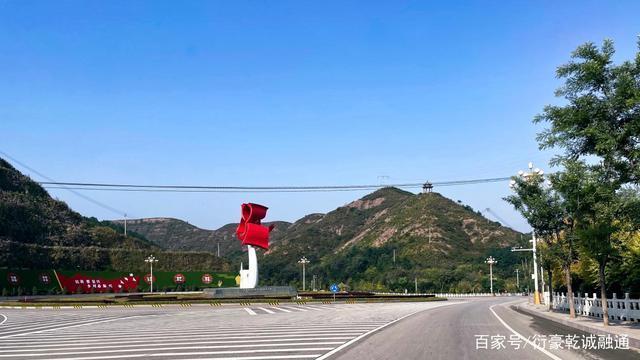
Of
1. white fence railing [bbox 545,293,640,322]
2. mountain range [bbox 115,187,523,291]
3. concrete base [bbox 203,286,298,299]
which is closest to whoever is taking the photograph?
white fence railing [bbox 545,293,640,322]

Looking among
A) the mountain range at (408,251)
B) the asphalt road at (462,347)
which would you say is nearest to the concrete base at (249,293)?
the mountain range at (408,251)

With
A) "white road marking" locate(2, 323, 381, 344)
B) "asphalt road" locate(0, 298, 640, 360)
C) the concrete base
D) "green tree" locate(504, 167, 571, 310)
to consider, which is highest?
"green tree" locate(504, 167, 571, 310)

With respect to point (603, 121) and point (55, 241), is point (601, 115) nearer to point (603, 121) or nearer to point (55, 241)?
point (603, 121)

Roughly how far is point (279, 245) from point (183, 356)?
172 meters

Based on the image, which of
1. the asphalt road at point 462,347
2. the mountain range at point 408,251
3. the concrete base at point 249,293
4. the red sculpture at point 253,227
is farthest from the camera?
the mountain range at point 408,251

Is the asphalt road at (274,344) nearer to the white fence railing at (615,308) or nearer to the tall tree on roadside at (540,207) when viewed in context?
the white fence railing at (615,308)

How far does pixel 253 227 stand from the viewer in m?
59.4

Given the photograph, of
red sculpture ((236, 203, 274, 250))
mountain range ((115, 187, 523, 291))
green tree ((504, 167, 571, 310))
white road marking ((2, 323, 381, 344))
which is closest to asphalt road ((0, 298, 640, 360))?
white road marking ((2, 323, 381, 344))

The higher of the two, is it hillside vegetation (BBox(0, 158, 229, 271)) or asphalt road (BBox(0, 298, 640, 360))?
hillside vegetation (BBox(0, 158, 229, 271))

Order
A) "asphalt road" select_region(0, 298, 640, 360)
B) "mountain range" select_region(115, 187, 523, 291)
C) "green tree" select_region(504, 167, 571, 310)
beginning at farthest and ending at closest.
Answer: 1. "mountain range" select_region(115, 187, 523, 291)
2. "green tree" select_region(504, 167, 571, 310)
3. "asphalt road" select_region(0, 298, 640, 360)

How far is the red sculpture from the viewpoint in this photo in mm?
59000

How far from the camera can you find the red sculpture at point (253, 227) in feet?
194

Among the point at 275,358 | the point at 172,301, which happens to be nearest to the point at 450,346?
the point at 275,358

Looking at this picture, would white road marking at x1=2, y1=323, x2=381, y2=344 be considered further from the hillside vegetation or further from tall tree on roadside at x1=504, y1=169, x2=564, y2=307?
the hillside vegetation
